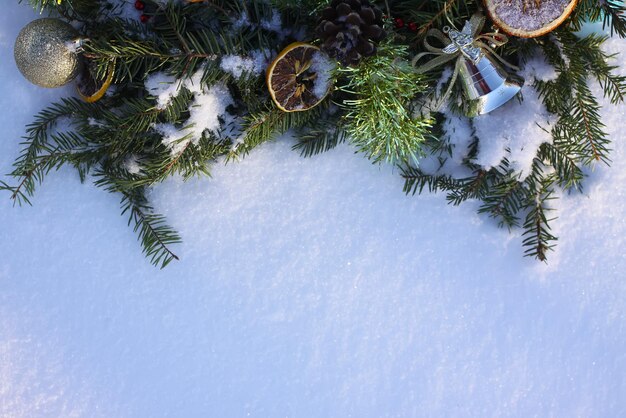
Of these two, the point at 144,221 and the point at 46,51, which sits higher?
the point at 46,51

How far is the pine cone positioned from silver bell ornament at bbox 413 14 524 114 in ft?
0.30

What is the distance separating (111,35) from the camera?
2.62 feet

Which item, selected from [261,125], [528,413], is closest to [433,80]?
[261,125]

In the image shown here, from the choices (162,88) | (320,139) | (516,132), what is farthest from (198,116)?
(516,132)

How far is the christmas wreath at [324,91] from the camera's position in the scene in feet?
2.37

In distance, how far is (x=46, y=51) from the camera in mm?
755

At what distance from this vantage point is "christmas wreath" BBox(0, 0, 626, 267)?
0.72m

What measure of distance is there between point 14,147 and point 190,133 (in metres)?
0.30

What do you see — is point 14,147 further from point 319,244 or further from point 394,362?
point 394,362

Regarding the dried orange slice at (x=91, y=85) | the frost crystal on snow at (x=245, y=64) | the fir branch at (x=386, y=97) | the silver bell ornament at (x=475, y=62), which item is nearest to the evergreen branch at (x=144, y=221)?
the dried orange slice at (x=91, y=85)

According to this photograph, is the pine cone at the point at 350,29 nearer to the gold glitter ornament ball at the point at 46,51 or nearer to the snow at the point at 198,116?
the snow at the point at 198,116

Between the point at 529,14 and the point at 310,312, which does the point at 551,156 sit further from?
the point at 310,312

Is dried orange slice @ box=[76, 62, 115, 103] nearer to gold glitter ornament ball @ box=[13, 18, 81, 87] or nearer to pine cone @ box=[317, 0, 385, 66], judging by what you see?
gold glitter ornament ball @ box=[13, 18, 81, 87]

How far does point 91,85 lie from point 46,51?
74mm
